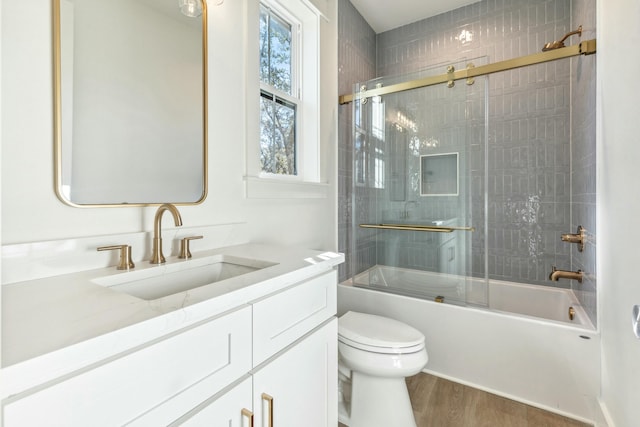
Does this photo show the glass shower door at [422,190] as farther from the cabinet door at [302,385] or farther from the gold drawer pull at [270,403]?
the gold drawer pull at [270,403]

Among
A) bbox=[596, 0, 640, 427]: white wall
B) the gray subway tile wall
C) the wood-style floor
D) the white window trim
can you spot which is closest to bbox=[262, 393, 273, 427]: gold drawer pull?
the wood-style floor

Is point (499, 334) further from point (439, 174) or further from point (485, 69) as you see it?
point (485, 69)

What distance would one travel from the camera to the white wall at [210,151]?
83 centimetres

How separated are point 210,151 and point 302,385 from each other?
3.32 ft

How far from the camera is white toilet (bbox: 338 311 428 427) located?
4.56ft

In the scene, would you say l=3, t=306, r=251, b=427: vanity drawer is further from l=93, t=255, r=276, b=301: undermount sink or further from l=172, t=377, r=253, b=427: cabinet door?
l=93, t=255, r=276, b=301: undermount sink

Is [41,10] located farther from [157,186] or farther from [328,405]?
[328,405]

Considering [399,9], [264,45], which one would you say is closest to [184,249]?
[264,45]

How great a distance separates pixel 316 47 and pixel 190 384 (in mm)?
2080

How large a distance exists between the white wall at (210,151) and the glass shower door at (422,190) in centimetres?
30

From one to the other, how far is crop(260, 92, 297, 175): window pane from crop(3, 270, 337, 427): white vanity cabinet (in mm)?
945

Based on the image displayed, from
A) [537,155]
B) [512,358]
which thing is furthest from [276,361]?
[537,155]

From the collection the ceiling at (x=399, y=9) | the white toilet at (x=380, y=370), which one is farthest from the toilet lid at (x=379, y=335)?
the ceiling at (x=399, y=9)

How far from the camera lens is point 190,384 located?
0.66m
